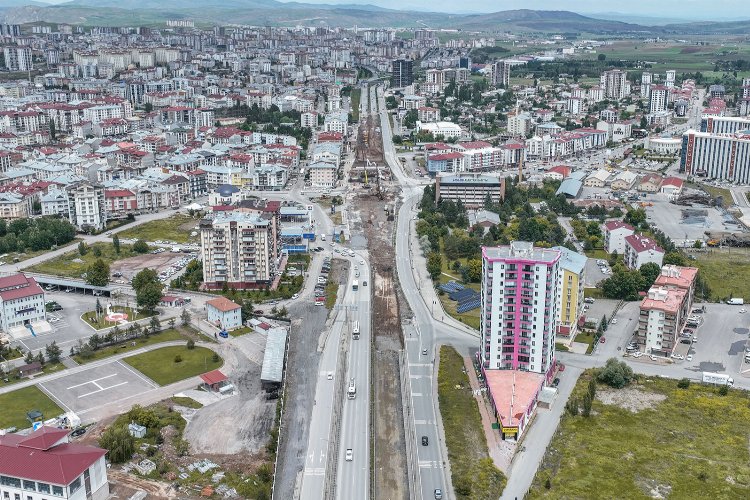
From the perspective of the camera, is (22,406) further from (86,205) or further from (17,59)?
(17,59)

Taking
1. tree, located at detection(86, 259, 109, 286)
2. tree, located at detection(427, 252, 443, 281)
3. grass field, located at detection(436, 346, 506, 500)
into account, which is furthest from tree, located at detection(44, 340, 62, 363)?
tree, located at detection(427, 252, 443, 281)

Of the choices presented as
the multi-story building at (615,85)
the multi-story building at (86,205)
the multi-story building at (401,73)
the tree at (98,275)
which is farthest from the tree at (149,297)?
the multi-story building at (401,73)

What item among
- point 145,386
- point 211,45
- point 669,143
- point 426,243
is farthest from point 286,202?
point 211,45

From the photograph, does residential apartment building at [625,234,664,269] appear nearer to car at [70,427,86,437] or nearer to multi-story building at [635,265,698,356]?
multi-story building at [635,265,698,356]

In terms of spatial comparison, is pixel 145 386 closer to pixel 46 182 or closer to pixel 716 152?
pixel 46 182

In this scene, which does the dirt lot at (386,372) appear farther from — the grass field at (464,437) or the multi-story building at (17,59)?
the multi-story building at (17,59)

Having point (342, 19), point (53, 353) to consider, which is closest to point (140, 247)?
point (53, 353)
